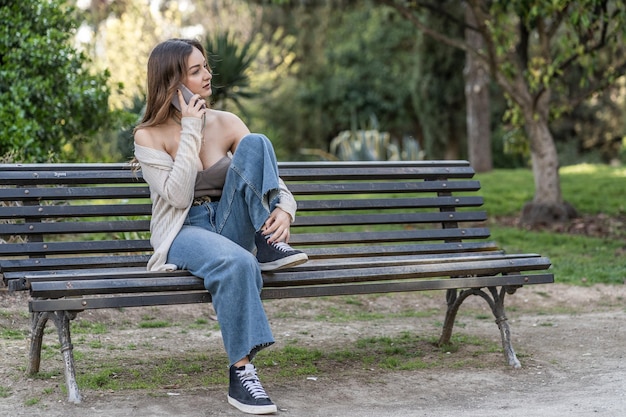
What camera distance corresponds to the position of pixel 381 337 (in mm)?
5434

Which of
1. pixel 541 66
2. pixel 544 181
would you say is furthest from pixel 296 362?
pixel 544 181

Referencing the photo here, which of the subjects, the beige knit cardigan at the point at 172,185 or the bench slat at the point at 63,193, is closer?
the beige knit cardigan at the point at 172,185

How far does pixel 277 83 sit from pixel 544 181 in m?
17.0

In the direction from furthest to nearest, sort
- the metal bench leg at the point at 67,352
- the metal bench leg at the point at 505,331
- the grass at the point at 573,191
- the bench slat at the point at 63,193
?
1. the grass at the point at 573,191
2. the metal bench leg at the point at 505,331
3. the bench slat at the point at 63,193
4. the metal bench leg at the point at 67,352

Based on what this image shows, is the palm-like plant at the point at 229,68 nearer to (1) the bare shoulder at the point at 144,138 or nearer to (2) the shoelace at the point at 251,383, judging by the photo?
(1) the bare shoulder at the point at 144,138

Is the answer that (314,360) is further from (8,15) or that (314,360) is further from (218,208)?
(8,15)

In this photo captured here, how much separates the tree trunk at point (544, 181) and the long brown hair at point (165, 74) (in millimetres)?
6619

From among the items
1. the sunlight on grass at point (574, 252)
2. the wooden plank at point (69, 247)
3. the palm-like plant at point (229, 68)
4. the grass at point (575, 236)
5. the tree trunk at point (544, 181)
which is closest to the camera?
the wooden plank at point (69, 247)

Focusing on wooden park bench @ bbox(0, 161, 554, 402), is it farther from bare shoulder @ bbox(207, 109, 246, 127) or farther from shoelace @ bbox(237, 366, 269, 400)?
bare shoulder @ bbox(207, 109, 246, 127)

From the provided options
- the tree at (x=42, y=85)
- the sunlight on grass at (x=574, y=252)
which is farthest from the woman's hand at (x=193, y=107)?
the sunlight on grass at (x=574, y=252)

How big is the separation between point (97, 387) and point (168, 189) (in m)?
0.95

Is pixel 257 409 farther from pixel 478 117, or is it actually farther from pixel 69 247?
pixel 478 117

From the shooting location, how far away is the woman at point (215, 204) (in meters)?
3.78

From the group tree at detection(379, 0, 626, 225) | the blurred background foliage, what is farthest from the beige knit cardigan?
tree at detection(379, 0, 626, 225)
